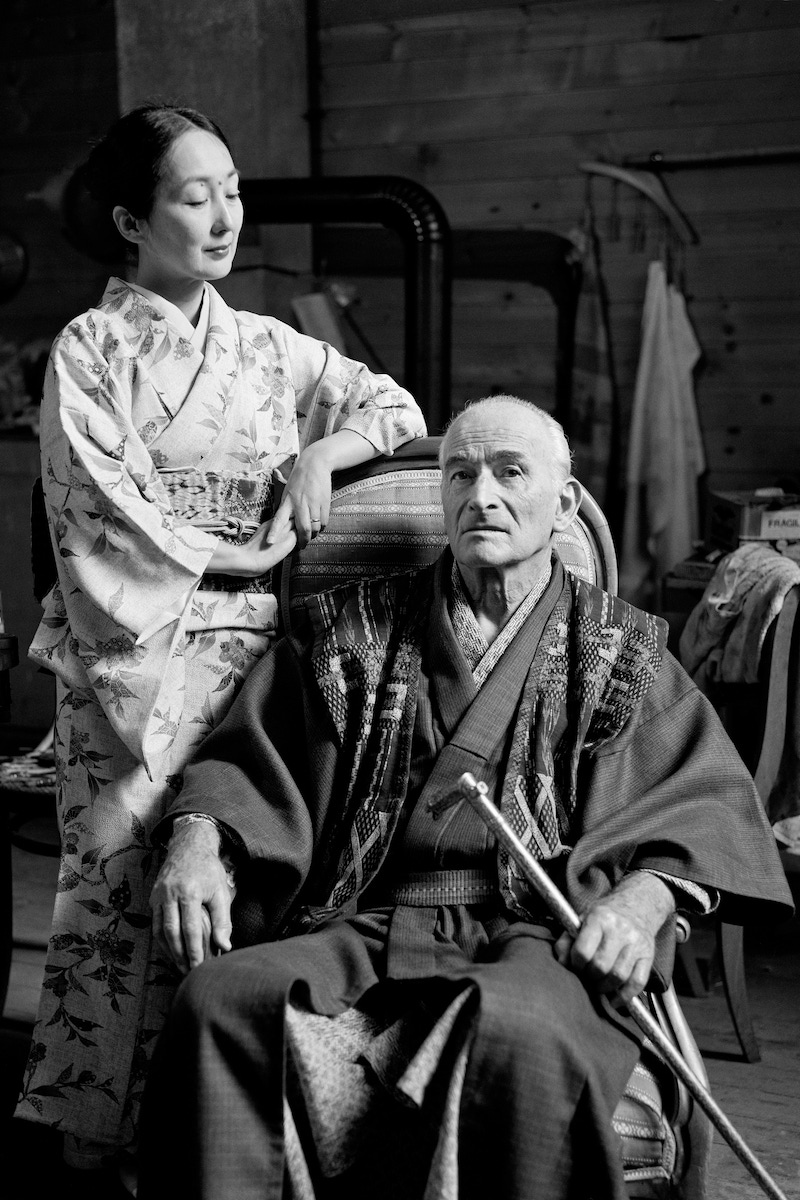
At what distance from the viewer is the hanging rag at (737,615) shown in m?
2.30

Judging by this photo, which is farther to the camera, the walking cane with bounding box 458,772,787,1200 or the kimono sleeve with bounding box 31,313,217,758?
the kimono sleeve with bounding box 31,313,217,758

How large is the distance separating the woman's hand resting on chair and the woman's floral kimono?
0.19m

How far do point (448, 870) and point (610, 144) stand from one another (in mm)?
2771

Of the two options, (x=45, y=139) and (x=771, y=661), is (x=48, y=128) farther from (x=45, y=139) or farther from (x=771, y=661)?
(x=771, y=661)

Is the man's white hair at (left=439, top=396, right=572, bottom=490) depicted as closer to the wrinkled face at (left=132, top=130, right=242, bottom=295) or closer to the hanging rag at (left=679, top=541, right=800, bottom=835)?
the wrinkled face at (left=132, top=130, right=242, bottom=295)

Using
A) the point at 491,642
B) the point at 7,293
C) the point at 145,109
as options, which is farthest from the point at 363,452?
the point at 7,293

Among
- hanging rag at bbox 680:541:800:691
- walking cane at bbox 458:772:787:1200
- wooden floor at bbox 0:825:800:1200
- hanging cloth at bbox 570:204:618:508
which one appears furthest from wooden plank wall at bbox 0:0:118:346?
walking cane at bbox 458:772:787:1200

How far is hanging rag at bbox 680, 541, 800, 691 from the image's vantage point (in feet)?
7.55

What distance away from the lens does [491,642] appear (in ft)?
5.09

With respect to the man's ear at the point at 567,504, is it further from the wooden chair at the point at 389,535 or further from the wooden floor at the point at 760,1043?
the wooden floor at the point at 760,1043

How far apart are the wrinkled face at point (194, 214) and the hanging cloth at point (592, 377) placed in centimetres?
210

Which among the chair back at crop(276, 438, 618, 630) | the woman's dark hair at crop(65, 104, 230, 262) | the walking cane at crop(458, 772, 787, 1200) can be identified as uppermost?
the woman's dark hair at crop(65, 104, 230, 262)

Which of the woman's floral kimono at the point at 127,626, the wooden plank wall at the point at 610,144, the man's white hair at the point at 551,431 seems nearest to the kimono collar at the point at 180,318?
the woman's floral kimono at the point at 127,626

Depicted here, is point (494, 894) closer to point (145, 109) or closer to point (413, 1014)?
point (413, 1014)
